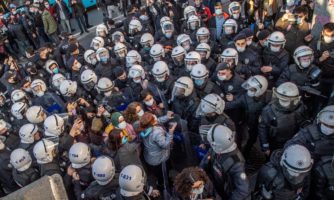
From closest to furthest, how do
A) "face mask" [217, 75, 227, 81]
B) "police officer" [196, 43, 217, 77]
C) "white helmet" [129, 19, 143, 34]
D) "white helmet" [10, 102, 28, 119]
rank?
"face mask" [217, 75, 227, 81] → "white helmet" [10, 102, 28, 119] → "police officer" [196, 43, 217, 77] → "white helmet" [129, 19, 143, 34]

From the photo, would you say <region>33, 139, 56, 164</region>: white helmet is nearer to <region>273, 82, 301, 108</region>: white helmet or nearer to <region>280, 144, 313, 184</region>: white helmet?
<region>280, 144, 313, 184</region>: white helmet

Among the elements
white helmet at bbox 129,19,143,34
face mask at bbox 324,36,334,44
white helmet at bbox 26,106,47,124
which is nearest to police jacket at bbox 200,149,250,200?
face mask at bbox 324,36,334,44

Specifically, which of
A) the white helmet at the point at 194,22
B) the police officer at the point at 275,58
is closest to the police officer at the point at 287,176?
the police officer at the point at 275,58

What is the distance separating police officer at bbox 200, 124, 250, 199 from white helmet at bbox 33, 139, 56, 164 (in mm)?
2709

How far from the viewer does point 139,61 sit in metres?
8.93

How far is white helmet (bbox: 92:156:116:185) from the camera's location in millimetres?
4645

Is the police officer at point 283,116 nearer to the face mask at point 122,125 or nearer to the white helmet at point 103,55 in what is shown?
the face mask at point 122,125

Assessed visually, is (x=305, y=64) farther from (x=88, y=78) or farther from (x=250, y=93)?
(x=88, y=78)

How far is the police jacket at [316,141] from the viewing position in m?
4.89

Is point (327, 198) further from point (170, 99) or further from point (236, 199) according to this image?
point (170, 99)

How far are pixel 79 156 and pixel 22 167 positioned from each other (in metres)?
1.16

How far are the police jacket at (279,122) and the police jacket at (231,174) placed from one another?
1216 mm

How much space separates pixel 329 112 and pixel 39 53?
885cm

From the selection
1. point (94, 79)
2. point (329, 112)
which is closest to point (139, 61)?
point (94, 79)
